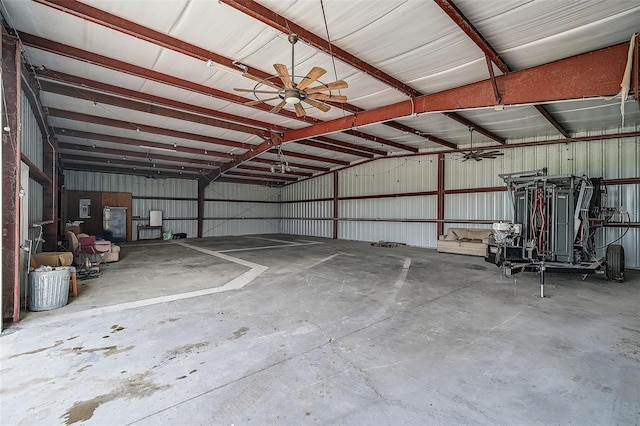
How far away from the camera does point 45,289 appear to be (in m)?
4.26

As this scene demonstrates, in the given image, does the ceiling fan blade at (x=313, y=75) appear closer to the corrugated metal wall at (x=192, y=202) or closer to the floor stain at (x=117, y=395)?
the floor stain at (x=117, y=395)

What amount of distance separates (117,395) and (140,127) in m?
8.55

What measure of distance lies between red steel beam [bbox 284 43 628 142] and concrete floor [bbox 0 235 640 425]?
3566 mm

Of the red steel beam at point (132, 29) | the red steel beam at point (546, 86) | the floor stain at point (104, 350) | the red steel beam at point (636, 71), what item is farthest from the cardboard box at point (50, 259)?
the red steel beam at point (636, 71)

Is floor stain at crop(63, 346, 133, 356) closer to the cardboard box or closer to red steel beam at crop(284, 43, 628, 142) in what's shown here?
the cardboard box

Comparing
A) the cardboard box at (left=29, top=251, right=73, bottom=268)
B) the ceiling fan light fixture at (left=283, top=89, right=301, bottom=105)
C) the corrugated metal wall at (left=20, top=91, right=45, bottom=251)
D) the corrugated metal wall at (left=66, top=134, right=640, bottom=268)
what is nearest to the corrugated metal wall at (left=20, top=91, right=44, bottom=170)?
the corrugated metal wall at (left=20, top=91, right=45, bottom=251)

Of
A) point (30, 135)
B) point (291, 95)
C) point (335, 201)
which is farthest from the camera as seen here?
point (335, 201)

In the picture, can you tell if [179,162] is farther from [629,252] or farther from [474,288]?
[629,252]

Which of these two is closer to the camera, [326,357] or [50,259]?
[326,357]

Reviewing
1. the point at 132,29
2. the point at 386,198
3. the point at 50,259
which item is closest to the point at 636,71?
the point at 132,29

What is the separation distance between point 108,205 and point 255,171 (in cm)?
751

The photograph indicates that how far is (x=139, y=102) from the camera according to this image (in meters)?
7.09

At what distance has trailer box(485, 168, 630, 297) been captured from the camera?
6203 millimetres

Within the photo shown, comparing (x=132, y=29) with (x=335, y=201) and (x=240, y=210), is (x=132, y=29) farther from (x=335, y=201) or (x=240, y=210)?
(x=240, y=210)
